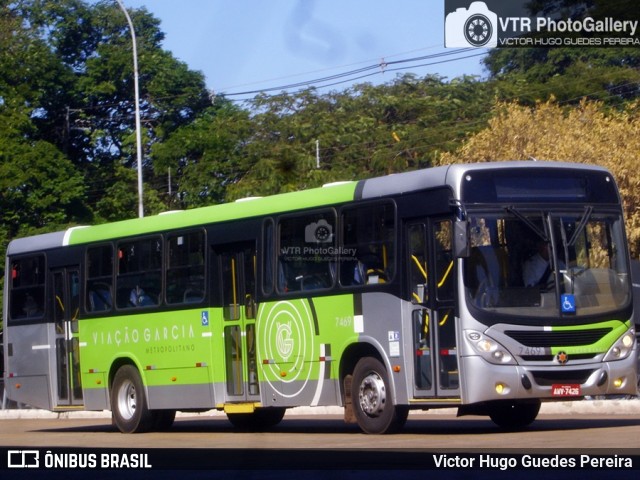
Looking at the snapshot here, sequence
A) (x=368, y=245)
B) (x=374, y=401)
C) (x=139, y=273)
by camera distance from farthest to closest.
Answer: (x=139, y=273) → (x=368, y=245) → (x=374, y=401)

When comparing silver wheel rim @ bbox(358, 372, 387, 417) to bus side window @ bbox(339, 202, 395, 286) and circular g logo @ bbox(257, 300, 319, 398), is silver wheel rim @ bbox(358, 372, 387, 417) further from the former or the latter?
bus side window @ bbox(339, 202, 395, 286)

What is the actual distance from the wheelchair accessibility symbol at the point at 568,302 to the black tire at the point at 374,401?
228 cm

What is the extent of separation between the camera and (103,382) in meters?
20.9

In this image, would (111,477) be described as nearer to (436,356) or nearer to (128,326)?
(436,356)

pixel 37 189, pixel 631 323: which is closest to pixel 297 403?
pixel 631 323

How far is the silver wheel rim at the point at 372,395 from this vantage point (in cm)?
1591

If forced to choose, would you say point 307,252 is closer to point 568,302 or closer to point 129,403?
point 568,302

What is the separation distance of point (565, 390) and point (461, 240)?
2.11 m

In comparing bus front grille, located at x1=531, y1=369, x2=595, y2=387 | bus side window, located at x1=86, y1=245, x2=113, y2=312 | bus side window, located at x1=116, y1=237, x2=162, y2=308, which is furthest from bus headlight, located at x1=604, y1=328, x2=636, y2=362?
bus side window, located at x1=86, y1=245, x2=113, y2=312

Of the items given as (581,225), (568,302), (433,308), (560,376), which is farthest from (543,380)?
(581,225)

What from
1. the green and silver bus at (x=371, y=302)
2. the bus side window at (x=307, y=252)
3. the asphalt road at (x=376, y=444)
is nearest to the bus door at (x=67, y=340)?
the green and silver bus at (x=371, y=302)

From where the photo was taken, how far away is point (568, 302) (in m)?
15.0

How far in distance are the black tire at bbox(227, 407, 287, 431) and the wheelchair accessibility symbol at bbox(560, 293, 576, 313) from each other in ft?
19.5

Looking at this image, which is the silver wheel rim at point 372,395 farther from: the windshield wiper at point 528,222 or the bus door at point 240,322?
the windshield wiper at point 528,222
